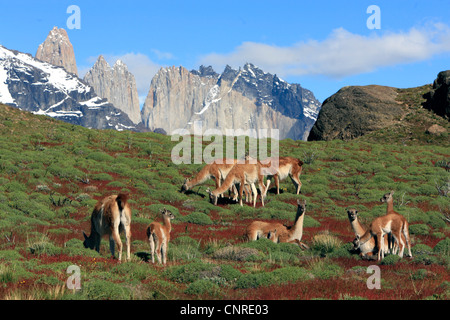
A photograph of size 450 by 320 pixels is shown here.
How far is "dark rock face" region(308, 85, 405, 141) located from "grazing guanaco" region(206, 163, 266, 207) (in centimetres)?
5434

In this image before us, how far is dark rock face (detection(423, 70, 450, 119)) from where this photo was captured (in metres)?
75.7

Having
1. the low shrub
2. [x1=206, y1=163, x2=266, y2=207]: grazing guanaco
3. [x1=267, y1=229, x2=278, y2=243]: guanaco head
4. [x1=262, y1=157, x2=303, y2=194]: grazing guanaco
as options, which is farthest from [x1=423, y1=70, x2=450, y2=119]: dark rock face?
[x1=267, y1=229, x2=278, y2=243]: guanaco head

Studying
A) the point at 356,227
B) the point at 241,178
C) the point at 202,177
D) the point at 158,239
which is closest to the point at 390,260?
the point at 356,227

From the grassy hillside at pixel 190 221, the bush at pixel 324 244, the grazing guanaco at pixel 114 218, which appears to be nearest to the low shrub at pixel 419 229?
the grassy hillside at pixel 190 221

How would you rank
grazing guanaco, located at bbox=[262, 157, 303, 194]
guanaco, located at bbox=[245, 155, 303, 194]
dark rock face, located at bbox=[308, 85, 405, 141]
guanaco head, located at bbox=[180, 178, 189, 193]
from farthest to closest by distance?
dark rock face, located at bbox=[308, 85, 405, 141]
grazing guanaco, located at bbox=[262, 157, 303, 194]
guanaco, located at bbox=[245, 155, 303, 194]
guanaco head, located at bbox=[180, 178, 189, 193]

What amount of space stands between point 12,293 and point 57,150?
2793 cm

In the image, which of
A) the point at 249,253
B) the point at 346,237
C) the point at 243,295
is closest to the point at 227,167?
the point at 346,237

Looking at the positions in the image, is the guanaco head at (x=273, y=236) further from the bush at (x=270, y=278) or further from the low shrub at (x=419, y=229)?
the low shrub at (x=419, y=229)

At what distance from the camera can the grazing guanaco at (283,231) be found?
1564 cm

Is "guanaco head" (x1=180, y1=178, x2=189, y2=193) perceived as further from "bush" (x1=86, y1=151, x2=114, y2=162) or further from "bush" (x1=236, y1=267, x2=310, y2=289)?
"bush" (x1=236, y1=267, x2=310, y2=289)

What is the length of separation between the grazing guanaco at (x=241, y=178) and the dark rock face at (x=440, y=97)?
6180cm

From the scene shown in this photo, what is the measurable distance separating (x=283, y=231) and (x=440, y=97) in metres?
72.6
